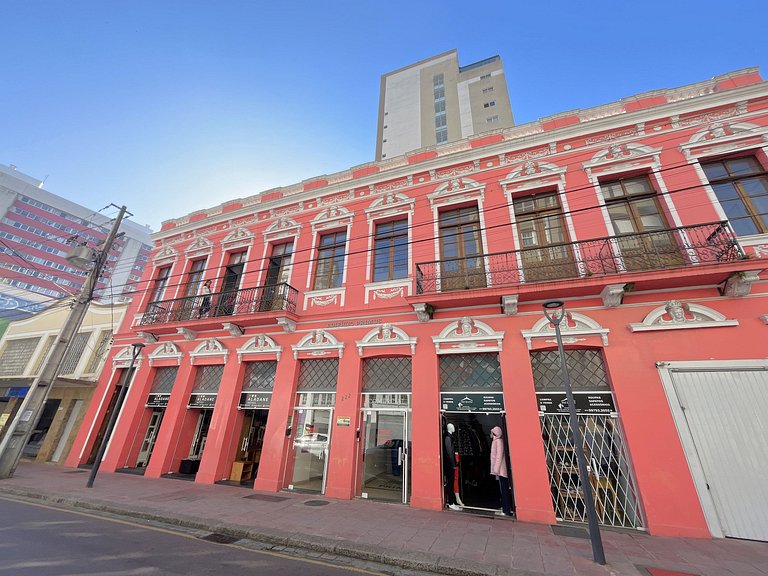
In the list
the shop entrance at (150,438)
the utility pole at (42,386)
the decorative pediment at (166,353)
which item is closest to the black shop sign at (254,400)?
the decorative pediment at (166,353)

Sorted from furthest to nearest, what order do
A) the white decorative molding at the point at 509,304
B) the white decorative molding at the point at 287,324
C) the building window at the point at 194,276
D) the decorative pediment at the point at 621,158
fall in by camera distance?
the building window at the point at 194,276
the white decorative molding at the point at 287,324
the decorative pediment at the point at 621,158
the white decorative molding at the point at 509,304

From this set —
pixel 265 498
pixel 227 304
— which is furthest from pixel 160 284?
pixel 265 498

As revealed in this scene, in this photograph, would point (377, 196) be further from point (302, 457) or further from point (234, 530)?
point (234, 530)

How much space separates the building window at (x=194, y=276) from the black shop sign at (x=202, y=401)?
4.10 m

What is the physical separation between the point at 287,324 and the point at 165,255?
8336 mm

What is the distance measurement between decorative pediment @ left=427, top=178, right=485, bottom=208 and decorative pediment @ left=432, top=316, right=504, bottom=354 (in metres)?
3.87

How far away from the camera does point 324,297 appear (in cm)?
971

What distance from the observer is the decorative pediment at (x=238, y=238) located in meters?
12.1

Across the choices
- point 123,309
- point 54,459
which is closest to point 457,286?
point 123,309

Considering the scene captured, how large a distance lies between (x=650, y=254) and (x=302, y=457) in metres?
9.93

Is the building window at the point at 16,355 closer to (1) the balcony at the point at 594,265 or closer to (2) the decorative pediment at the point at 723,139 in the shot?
(1) the balcony at the point at 594,265

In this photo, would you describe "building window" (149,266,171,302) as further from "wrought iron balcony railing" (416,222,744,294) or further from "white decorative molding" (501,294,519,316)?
"white decorative molding" (501,294,519,316)

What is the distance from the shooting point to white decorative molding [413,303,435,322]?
7.92m

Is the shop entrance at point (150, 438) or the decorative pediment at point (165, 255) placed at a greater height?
the decorative pediment at point (165, 255)
